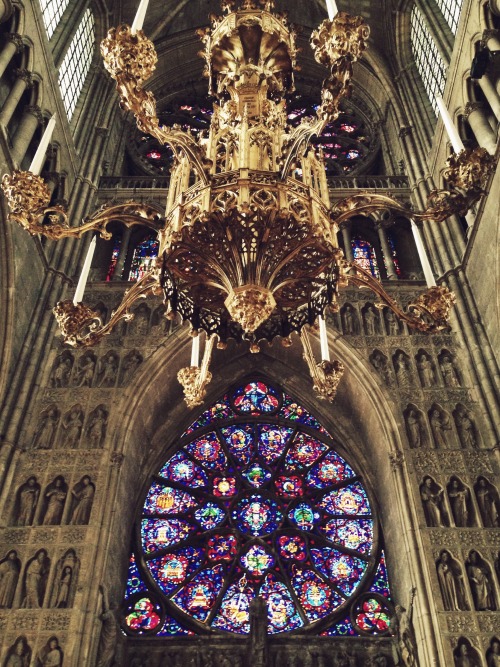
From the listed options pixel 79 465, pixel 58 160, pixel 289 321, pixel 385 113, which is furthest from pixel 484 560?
pixel 385 113

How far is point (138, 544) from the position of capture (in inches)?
398

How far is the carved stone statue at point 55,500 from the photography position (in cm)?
873

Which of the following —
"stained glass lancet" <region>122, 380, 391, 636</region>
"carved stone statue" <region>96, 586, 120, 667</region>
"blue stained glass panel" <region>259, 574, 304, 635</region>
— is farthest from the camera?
"stained glass lancet" <region>122, 380, 391, 636</region>

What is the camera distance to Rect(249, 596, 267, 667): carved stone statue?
8.42m

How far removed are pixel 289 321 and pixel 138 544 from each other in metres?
5.42

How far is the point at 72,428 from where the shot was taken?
963cm

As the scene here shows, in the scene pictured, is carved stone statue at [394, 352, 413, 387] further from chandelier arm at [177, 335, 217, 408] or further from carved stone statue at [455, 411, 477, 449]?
chandelier arm at [177, 335, 217, 408]

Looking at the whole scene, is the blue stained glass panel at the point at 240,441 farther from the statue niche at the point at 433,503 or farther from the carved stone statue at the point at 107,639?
the carved stone statue at the point at 107,639

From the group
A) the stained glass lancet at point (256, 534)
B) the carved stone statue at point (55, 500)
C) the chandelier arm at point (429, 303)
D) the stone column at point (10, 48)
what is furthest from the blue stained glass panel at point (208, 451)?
the stone column at point (10, 48)

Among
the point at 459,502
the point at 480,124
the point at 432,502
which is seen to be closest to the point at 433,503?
the point at 432,502

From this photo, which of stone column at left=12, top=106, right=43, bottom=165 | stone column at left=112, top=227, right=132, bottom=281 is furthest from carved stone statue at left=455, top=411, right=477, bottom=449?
stone column at left=12, top=106, right=43, bottom=165

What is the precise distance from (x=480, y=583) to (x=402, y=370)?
3.23 m

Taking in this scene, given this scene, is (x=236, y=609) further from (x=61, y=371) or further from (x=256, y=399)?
(x=61, y=371)

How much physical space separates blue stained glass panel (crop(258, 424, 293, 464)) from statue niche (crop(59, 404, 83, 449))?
309 cm
